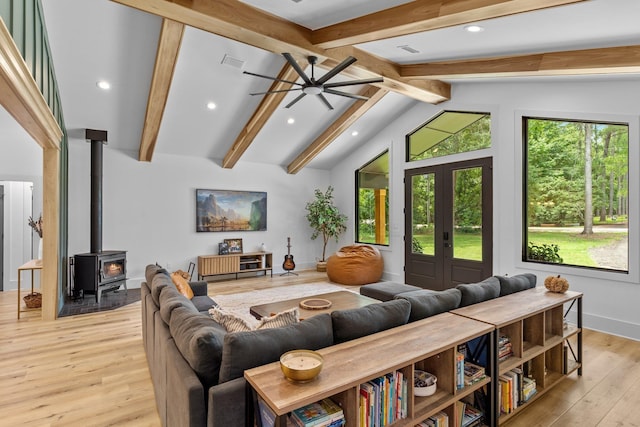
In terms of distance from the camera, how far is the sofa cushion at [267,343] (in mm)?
1585

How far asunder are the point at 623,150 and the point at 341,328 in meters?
4.41

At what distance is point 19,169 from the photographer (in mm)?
5887

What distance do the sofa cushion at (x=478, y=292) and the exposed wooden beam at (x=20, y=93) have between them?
358cm

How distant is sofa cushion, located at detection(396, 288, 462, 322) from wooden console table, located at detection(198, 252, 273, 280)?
5.41 metres

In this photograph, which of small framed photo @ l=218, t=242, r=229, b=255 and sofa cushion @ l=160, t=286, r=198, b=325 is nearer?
sofa cushion @ l=160, t=286, r=198, b=325

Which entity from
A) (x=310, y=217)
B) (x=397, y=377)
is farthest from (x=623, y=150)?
(x=310, y=217)

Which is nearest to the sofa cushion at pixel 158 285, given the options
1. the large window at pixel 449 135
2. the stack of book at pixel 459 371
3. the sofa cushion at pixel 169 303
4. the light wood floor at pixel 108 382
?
the sofa cushion at pixel 169 303

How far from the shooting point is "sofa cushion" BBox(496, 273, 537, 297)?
10.2 ft

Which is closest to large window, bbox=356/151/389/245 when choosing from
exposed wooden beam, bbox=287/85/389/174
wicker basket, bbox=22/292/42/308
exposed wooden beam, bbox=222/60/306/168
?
exposed wooden beam, bbox=287/85/389/174

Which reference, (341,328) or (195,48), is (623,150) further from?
(195,48)

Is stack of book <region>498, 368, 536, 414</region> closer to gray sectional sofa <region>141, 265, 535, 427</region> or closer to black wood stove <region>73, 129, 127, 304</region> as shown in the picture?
gray sectional sofa <region>141, 265, 535, 427</region>

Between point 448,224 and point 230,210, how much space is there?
465 centimetres

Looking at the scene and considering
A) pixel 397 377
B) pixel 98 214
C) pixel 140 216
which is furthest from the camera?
pixel 140 216

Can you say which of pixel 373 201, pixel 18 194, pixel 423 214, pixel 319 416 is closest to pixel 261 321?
pixel 319 416
